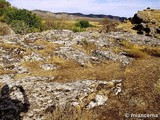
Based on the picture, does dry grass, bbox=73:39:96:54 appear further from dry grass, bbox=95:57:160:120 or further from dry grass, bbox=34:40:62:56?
dry grass, bbox=95:57:160:120

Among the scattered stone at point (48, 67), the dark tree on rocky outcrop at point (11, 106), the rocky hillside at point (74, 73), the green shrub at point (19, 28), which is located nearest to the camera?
the dark tree on rocky outcrop at point (11, 106)

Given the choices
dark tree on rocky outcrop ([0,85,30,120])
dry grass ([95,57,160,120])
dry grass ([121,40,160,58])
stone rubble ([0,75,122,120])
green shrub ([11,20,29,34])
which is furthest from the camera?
green shrub ([11,20,29,34])

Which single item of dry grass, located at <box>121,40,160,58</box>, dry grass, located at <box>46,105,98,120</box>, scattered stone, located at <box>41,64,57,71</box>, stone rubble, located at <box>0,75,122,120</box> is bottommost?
dry grass, located at <box>46,105,98,120</box>

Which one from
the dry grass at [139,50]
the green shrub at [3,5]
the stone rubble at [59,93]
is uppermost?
the green shrub at [3,5]

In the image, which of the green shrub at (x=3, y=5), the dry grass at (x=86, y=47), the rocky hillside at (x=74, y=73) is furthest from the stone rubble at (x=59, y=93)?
the green shrub at (x=3, y=5)

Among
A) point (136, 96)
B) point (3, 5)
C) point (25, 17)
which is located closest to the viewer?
point (136, 96)

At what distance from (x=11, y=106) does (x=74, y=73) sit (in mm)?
8528

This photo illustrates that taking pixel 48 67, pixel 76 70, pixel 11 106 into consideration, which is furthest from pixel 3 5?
pixel 11 106

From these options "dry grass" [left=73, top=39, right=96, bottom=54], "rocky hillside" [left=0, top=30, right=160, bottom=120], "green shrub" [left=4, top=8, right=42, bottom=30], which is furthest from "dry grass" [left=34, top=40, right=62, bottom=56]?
"green shrub" [left=4, top=8, right=42, bottom=30]

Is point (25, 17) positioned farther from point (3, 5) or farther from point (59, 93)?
point (59, 93)

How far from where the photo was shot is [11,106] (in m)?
19.5

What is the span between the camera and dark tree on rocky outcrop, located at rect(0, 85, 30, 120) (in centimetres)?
1840

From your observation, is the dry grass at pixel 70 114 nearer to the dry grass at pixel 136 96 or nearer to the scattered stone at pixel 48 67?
the dry grass at pixel 136 96

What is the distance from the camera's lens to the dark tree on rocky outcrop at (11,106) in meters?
18.4
